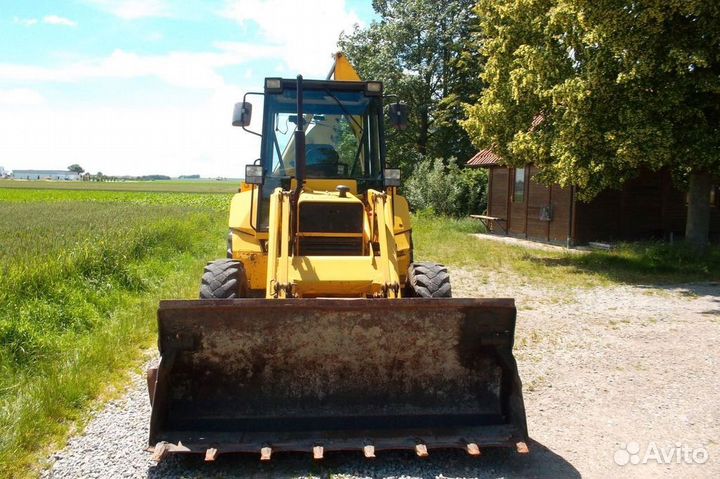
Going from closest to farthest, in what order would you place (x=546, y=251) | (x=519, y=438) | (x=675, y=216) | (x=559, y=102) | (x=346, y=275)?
(x=519, y=438) → (x=346, y=275) → (x=559, y=102) → (x=546, y=251) → (x=675, y=216)

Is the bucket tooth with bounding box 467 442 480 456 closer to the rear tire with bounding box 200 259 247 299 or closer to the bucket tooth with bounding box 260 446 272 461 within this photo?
the bucket tooth with bounding box 260 446 272 461

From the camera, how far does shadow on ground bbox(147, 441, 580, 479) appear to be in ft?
13.2

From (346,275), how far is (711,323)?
5869mm

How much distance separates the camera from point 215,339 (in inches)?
171

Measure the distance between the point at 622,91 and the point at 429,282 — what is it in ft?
28.3

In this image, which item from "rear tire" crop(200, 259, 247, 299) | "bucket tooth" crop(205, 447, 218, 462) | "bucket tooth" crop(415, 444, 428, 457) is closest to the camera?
"bucket tooth" crop(205, 447, 218, 462)

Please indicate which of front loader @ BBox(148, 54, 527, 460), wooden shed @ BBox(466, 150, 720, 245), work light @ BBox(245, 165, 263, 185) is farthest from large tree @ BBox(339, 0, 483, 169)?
front loader @ BBox(148, 54, 527, 460)

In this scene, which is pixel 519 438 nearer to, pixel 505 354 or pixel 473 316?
pixel 505 354

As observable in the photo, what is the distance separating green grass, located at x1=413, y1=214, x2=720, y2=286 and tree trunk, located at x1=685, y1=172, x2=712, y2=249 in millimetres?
294

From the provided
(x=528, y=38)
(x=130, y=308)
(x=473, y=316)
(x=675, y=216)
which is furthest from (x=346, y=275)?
(x=675, y=216)

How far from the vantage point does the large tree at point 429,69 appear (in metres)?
32.1

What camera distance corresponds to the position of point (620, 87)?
12.3 m

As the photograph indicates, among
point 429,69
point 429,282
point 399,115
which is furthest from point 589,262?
point 429,69

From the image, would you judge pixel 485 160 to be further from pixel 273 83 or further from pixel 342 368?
pixel 342 368
